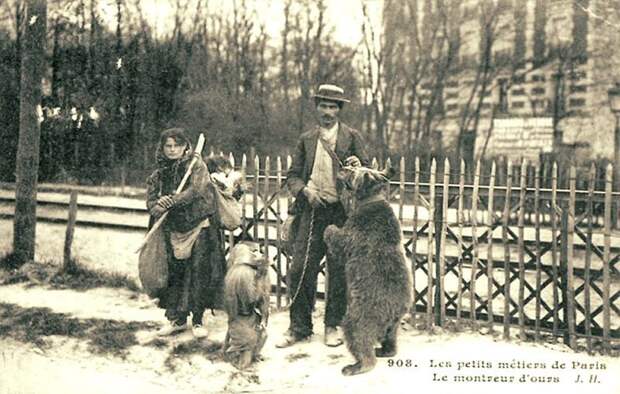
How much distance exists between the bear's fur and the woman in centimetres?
60

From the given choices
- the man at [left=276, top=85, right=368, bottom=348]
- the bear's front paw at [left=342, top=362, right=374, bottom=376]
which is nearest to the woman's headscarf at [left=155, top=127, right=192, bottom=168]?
the man at [left=276, top=85, right=368, bottom=348]

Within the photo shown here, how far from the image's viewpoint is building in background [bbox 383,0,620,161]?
13250 millimetres

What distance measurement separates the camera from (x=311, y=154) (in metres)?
4.85

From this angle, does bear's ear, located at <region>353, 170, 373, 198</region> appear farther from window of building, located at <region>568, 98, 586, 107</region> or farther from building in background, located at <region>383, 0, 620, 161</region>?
window of building, located at <region>568, 98, 586, 107</region>

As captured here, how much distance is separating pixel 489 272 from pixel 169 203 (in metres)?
3.04

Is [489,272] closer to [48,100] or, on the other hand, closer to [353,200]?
[353,200]

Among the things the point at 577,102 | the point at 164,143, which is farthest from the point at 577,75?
the point at 164,143

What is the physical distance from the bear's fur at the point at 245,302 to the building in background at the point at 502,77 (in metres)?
9.84

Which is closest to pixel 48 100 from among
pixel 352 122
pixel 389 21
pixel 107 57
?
pixel 107 57

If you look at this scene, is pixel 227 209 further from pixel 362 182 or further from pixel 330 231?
pixel 362 182

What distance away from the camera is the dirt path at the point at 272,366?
4238mm

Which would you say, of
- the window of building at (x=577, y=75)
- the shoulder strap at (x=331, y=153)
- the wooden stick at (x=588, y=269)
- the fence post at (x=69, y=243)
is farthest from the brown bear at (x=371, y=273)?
the window of building at (x=577, y=75)

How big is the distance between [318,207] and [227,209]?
809 millimetres

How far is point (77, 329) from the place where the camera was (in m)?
5.28
